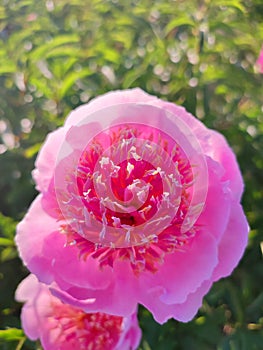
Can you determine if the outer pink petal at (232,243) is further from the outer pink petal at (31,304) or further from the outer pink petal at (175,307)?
the outer pink petal at (31,304)

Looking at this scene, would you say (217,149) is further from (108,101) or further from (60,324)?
(60,324)

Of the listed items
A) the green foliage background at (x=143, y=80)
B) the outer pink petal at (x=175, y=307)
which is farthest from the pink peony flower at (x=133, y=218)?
the green foliage background at (x=143, y=80)

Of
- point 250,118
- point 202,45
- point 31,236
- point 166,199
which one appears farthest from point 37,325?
point 202,45

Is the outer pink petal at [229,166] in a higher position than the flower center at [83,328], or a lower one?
higher

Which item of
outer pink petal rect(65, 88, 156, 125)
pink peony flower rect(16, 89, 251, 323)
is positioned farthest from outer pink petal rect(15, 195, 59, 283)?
outer pink petal rect(65, 88, 156, 125)

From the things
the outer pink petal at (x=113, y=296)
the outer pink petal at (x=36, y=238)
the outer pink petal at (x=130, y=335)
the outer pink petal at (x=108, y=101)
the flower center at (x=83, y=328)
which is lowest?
the flower center at (x=83, y=328)

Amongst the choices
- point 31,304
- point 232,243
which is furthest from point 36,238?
point 232,243

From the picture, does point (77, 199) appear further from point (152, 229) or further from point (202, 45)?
point (202, 45)

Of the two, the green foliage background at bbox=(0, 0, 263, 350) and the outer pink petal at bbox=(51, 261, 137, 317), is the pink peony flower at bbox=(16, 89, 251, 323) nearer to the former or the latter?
the outer pink petal at bbox=(51, 261, 137, 317)
